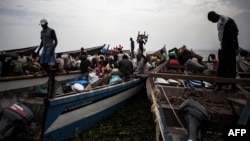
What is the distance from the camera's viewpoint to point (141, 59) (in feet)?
28.2

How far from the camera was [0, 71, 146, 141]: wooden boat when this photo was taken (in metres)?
4.04

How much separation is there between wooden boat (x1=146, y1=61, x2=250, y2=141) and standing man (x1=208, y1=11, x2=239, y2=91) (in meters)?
0.38

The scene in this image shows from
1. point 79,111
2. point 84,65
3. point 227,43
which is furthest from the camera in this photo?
point 84,65

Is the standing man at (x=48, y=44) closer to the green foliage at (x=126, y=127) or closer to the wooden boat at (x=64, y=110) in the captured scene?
the wooden boat at (x=64, y=110)

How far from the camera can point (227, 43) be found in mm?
4660

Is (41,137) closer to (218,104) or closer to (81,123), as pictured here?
(81,123)

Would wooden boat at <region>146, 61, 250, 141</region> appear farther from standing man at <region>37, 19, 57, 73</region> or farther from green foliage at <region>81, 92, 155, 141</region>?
standing man at <region>37, 19, 57, 73</region>

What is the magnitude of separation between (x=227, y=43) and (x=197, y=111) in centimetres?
211

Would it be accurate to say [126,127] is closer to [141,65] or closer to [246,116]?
[246,116]

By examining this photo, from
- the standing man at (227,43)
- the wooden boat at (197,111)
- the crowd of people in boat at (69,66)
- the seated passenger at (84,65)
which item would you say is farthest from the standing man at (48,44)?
the standing man at (227,43)

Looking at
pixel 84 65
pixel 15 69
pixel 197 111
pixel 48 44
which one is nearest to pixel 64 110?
pixel 197 111

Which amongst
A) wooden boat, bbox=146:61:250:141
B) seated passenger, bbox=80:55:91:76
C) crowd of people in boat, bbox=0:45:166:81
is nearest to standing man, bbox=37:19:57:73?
crowd of people in boat, bbox=0:45:166:81

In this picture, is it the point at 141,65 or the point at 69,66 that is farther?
the point at 69,66

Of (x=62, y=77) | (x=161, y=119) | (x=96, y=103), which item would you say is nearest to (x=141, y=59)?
(x=62, y=77)
